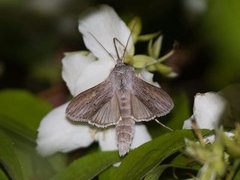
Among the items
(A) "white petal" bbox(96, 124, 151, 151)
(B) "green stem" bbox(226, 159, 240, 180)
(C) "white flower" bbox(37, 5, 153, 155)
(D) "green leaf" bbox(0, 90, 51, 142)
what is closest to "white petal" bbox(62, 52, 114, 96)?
(C) "white flower" bbox(37, 5, 153, 155)

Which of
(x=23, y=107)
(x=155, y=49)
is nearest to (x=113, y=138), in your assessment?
(x=155, y=49)

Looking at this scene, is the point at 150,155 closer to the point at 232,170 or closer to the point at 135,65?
the point at 232,170

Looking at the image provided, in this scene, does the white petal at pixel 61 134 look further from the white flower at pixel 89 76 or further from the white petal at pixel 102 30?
the white petal at pixel 102 30

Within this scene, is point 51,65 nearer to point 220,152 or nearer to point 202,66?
point 202,66

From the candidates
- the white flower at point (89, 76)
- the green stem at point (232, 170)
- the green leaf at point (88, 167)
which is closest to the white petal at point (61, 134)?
the white flower at point (89, 76)

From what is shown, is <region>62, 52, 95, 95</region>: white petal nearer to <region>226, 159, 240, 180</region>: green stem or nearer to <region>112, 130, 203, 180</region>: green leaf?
<region>112, 130, 203, 180</region>: green leaf

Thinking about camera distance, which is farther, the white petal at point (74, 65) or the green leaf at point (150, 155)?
the white petal at point (74, 65)
